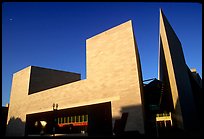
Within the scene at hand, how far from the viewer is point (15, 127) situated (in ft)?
125

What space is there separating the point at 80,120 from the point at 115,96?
11.8m

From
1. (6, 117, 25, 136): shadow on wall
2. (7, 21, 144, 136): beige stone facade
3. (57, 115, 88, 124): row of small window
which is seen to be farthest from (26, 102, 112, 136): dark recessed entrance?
(7, 21, 144, 136): beige stone facade

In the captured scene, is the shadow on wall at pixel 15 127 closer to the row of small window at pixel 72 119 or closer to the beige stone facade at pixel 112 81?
the beige stone facade at pixel 112 81

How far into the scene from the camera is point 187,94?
85.0 ft

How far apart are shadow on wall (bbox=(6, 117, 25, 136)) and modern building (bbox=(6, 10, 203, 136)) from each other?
186mm

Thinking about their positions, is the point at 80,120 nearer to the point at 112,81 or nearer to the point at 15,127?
the point at 112,81

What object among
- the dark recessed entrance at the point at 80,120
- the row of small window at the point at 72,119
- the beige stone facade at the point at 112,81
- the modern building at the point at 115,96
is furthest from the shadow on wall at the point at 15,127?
the row of small window at the point at 72,119

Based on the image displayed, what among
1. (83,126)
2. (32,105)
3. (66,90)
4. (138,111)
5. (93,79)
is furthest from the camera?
(32,105)

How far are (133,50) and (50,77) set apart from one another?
83.7ft

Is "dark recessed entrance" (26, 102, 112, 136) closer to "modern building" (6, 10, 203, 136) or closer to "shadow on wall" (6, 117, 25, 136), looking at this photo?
"modern building" (6, 10, 203, 136)

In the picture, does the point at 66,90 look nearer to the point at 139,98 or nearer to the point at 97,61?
the point at 97,61

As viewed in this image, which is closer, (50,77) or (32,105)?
(32,105)

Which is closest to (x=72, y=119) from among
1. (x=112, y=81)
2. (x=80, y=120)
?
(x=80, y=120)

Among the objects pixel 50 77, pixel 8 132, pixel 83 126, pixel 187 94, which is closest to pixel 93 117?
pixel 83 126
